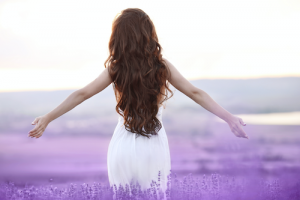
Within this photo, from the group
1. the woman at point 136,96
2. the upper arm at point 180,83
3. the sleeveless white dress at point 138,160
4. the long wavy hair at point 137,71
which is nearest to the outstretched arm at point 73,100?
the woman at point 136,96

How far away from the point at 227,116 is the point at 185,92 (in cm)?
58

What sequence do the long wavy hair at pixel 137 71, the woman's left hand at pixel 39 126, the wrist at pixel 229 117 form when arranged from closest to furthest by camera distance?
the long wavy hair at pixel 137 71 → the woman's left hand at pixel 39 126 → the wrist at pixel 229 117

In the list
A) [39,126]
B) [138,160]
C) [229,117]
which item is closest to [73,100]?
[39,126]

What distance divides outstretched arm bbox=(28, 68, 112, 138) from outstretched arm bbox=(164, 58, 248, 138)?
2.47 feet

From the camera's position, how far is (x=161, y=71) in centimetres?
407

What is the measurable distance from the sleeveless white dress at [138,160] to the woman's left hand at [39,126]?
829 mm

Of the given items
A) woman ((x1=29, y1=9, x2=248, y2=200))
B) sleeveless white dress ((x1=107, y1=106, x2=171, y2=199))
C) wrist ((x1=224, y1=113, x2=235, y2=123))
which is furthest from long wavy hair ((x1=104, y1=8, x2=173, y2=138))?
wrist ((x1=224, y1=113, x2=235, y2=123))

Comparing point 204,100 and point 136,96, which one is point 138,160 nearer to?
point 136,96

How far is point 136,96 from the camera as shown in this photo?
13.2 feet

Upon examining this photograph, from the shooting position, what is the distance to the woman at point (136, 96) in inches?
158

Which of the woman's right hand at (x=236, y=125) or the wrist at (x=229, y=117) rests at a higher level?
the wrist at (x=229, y=117)

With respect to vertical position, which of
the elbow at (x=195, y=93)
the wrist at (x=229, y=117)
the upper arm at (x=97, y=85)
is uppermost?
the upper arm at (x=97, y=85)

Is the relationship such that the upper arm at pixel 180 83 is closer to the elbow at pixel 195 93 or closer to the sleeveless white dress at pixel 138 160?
the elbow at pixel 195 93

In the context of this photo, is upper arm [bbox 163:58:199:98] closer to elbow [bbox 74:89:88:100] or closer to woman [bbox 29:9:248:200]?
woman [bbox 29:9:248:200]
